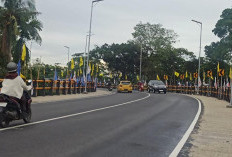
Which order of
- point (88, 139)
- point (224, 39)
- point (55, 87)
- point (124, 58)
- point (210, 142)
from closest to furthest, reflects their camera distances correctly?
point (88, 139), point (210, 142), point (55, 87), point (224, 39), point (124, 58)

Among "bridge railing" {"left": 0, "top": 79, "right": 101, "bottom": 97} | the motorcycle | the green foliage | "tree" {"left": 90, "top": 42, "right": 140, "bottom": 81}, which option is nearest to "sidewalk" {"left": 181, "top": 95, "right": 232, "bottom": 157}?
the motorcycle

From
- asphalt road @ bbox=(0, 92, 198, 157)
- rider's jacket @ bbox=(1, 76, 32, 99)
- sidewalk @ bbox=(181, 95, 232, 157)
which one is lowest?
sidewalk @ bbox=(181, 95, 232, 157)

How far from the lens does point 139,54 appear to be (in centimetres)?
8356

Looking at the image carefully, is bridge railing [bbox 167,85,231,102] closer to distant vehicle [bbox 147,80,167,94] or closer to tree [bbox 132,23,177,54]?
distant vehicle [bbox 147,80,167,94]

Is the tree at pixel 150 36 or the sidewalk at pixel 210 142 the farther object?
the tree at pixel 150 36

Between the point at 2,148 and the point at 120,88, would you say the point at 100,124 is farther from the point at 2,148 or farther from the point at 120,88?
the point at 120,88

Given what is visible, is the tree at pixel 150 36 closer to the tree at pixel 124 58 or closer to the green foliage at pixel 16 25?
the tree at pixel 124 58

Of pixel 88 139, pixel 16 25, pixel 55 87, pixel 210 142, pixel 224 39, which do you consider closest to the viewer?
pixel 88 139

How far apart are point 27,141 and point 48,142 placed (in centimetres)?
43

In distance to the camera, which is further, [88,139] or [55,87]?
[55,87]

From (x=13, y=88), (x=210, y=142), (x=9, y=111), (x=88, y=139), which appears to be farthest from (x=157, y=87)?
(x=88, y=139)

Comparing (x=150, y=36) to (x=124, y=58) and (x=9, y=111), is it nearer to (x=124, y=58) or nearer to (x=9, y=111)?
(x=124, y=58)

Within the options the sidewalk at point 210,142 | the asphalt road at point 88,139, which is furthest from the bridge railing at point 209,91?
the asphalt road at point 88,139

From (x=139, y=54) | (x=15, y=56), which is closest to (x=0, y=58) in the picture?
(x=15, y=56)
